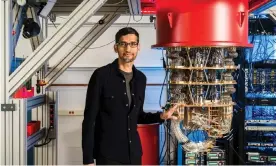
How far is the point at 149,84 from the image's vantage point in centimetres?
416

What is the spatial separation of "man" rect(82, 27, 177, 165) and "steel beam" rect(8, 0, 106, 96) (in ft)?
0.79

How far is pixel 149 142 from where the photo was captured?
332cm

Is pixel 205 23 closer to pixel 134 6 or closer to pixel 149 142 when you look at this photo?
pixel 134 6

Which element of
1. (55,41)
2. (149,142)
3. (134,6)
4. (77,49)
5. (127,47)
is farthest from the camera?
(149,142)

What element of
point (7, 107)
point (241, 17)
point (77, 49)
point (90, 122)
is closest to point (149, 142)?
point (77, 49)

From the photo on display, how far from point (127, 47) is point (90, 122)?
0.49m

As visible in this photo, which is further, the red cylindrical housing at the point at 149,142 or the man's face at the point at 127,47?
the red cylindrical housing at the point at 149,142

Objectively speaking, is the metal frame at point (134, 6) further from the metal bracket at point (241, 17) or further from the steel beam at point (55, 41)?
the metal bracket at point (241, 17)

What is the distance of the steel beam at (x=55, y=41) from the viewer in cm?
193

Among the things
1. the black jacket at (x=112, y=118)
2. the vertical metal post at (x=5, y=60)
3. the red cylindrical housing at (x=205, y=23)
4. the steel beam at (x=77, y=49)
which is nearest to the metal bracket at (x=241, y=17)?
the red cylindrical housing at (x=205, y=23)

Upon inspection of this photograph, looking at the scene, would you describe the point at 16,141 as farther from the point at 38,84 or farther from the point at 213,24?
the point at 213,24

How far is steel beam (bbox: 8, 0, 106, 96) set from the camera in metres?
1.93

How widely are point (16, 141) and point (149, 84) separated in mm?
2345

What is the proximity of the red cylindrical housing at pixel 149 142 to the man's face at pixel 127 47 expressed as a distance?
4.91 feet
